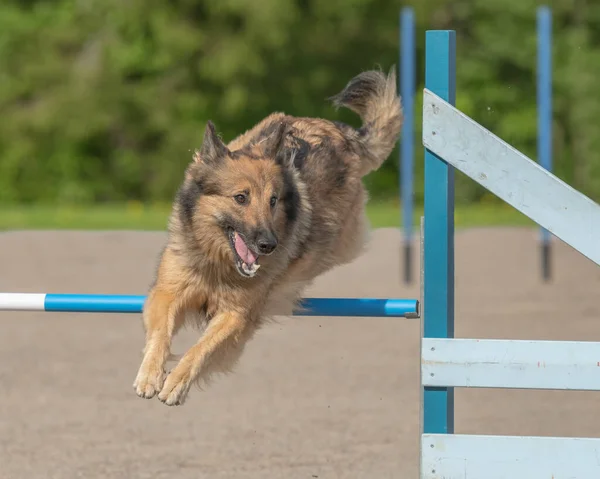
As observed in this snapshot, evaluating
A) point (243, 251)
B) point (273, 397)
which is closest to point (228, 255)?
point (243, 251)

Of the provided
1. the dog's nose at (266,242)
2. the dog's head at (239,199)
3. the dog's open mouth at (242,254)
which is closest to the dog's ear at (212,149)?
the dog's head at (239,199)

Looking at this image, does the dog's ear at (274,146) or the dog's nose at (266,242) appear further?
the dog's ear at (274,146)

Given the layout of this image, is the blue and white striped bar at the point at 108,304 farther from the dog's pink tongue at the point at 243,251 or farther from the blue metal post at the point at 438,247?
the blue metal post at the point at 438,247

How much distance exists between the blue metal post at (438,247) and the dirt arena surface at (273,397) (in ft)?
6.06

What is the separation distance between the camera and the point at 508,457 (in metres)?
3.91

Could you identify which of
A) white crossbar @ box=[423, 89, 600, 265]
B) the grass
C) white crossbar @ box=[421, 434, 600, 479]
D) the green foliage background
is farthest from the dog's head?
the green foliage background

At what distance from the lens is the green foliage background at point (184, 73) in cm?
2695

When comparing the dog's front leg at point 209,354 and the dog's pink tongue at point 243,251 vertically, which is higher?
the dog's pink tongue at point 243,251

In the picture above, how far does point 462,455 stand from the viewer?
3939 millimetres

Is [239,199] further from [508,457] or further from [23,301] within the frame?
[508,457]

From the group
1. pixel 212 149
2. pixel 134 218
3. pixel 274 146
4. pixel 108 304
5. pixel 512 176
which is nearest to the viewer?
pixel 512 176

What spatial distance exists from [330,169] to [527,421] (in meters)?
2.16

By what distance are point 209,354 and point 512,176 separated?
1.62 metres

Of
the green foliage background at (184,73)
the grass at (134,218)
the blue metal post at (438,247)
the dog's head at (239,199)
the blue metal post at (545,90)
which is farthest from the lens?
the green foliage background at (184,73)
